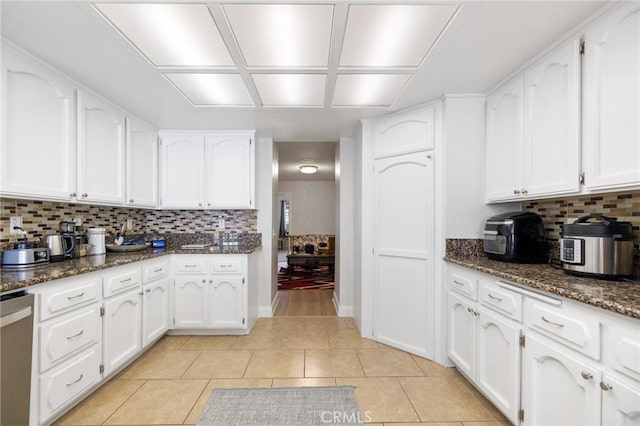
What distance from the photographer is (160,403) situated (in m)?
1.89

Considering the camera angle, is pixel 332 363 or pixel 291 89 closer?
pixel 291 89

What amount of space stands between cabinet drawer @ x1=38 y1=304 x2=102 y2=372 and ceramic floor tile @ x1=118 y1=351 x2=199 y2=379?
517 mm

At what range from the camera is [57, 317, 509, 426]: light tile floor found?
1.78 metres

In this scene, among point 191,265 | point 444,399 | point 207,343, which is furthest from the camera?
point 191,265

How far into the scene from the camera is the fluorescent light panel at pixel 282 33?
1.42 metres

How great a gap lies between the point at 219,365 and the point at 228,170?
2.03 meters

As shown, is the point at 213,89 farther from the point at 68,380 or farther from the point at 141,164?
the point at 68,380

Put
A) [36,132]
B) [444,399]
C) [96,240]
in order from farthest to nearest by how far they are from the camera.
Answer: [96,240], [444,399], [36,132]

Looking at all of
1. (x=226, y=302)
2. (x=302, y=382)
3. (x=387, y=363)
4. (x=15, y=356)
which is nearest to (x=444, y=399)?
(x=387, y=363)

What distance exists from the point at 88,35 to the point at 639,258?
3.28 meters

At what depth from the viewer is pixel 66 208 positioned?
2422 millimetres

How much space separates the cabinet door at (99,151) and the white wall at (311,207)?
5.90 metres

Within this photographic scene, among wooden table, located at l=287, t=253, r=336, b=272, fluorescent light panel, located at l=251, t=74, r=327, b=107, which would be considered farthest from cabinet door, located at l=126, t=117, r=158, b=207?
wooden table, located at l=287, t=253, r=336, b=272

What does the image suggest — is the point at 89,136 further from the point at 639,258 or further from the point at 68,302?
the point at 639,258
